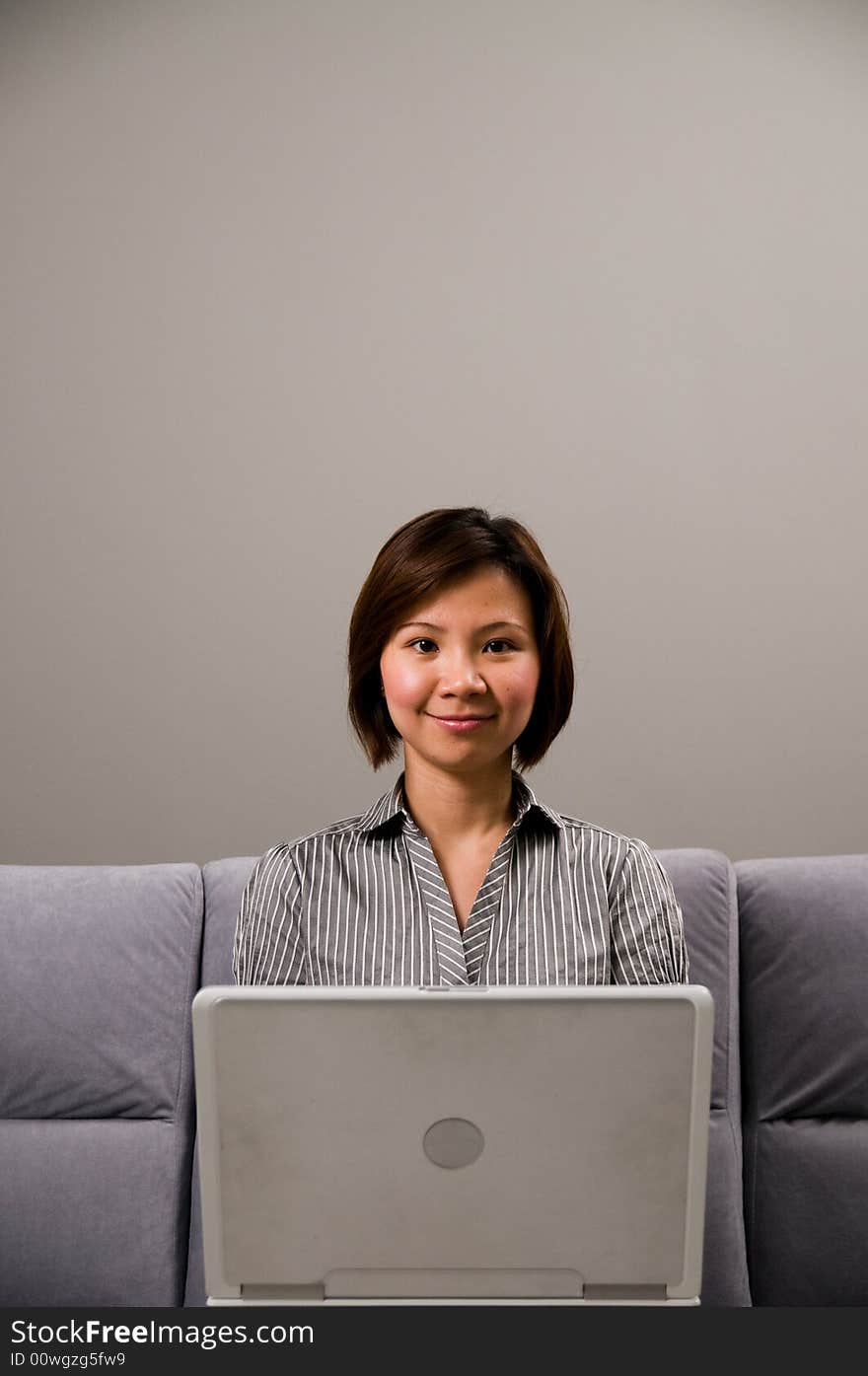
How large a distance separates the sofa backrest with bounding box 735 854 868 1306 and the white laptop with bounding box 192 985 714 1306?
1.01 m

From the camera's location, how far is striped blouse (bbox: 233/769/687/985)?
1.46 meters

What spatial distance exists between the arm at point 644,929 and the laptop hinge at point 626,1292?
0.61m

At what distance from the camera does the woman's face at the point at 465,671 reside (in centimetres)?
145

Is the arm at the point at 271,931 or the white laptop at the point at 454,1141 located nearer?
the white laptop at the point at 454,1141

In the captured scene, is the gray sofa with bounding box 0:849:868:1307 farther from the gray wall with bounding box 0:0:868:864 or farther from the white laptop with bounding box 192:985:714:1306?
the white laptop with bounding box 192:985:714:1306

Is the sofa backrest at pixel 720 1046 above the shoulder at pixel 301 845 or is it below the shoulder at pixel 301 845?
below

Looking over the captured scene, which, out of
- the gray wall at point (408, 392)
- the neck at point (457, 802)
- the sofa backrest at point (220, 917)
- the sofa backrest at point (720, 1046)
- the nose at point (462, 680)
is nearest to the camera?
the nose at point (462, 680)

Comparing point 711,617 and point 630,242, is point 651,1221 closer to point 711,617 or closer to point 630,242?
point 711,617

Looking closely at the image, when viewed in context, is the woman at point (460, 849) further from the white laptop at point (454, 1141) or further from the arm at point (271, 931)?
the white laptop at point (454, 1141)

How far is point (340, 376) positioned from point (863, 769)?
1.31 metres

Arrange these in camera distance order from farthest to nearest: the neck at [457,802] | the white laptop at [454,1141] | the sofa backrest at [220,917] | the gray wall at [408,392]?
the gray wall at [408,392]
the sofa backrest at [220,917]
the neck at [457,802]
the white laptop at [454,1141]

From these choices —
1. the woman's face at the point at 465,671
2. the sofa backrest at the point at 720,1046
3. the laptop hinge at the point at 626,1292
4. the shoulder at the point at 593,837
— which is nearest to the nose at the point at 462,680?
the woman's face at the point at 465,671

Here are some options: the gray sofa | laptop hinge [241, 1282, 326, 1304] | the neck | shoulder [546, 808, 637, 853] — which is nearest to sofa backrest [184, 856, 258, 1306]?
the gray sofa

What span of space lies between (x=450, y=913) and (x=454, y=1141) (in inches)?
24.5
